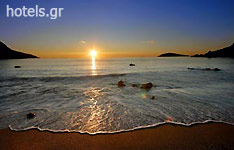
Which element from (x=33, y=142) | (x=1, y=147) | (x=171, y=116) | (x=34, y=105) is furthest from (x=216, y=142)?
(x=34, y=105)

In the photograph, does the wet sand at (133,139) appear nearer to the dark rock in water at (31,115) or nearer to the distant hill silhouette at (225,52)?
the dark rock in water at (31,115)

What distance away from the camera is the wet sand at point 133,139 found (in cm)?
527

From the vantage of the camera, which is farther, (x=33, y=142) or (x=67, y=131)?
(x=67, y=131)

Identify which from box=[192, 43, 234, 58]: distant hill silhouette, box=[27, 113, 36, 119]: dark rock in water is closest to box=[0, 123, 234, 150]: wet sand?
box=[27, 113, 36, 119]: dark rock in water

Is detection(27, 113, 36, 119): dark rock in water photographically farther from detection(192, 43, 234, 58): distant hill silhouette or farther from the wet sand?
detection(192, 43, 234, 58): distant hill silhouette

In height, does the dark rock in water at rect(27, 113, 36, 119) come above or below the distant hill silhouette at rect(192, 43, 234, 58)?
below

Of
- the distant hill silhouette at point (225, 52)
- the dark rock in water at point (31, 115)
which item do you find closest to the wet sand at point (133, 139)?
the dark rock in water at point (31, 115)

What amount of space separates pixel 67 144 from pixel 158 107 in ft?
20.4

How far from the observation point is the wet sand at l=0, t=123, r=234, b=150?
17.3 feet

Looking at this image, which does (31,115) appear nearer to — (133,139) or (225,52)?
(133,139)

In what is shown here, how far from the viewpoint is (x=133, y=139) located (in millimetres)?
5766

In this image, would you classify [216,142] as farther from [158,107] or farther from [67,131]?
[67,131]

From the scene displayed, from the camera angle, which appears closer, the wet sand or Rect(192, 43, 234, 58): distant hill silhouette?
the wet sand

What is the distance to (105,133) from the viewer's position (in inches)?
248
